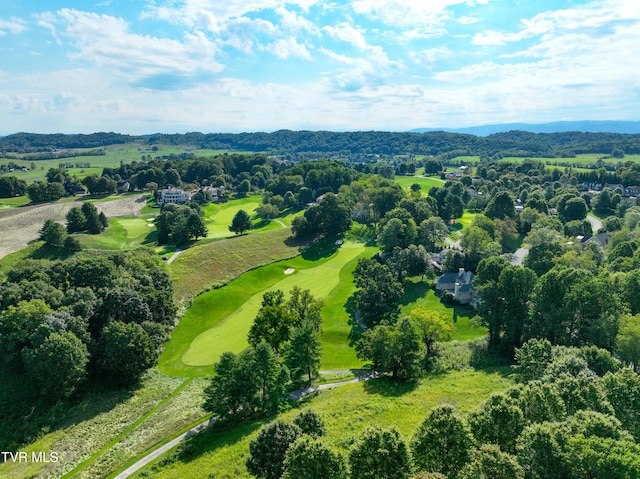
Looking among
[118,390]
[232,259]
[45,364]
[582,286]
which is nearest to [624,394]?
[582,286]

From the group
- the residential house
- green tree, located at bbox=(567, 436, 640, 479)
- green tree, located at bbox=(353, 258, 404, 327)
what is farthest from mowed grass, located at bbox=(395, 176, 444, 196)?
green tree, located at bbox=(567, 436, 640, 479)

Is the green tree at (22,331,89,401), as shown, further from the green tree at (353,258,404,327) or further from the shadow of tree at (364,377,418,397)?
the green tree at (353,258,404,327)

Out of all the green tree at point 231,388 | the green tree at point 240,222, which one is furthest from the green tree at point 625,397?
the green tree at point 240,222

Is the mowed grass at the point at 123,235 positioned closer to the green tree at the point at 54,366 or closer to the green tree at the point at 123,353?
the green tree at the point at 123,353

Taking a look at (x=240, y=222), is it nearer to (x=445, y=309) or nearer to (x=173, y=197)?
(x=173, y=197)

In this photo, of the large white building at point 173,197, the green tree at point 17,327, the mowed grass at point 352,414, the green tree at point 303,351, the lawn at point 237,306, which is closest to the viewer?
the mowed grass at point 352,414
